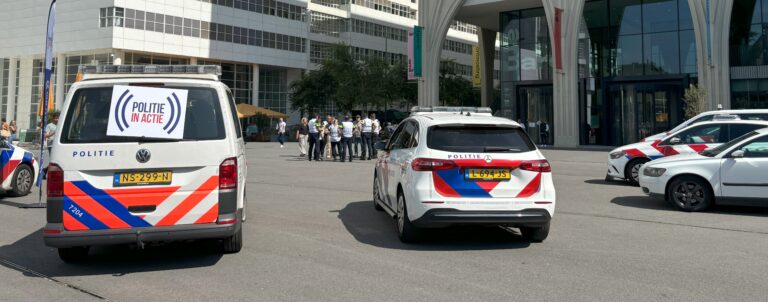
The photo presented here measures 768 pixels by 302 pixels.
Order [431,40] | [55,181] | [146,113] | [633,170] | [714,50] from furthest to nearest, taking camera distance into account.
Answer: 1. [431,40]
2. [714,50]
3. [633,170]
4. [146,113]
5. [55,181]

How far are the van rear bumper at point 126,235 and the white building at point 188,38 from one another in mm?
36847

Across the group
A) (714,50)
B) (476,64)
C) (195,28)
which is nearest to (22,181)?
(714,50)

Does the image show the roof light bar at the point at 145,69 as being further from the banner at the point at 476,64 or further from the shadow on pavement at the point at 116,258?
the banner at the point at 476,64

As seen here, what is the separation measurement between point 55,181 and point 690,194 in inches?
347

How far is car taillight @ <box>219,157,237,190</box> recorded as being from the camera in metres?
5.48

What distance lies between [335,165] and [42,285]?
1412cm

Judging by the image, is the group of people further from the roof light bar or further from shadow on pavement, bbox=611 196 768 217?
the roof light bar

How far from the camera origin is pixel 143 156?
17.3 feet

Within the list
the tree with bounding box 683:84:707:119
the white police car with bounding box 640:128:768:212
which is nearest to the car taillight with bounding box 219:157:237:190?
the white police car with bounding box 640:128:768:212

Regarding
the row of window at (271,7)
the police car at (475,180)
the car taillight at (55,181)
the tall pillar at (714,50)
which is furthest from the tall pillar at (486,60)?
the car taillight at (55,181)

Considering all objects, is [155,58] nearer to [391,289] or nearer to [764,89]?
[764,89]

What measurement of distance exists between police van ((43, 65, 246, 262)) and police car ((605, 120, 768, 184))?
346 inches

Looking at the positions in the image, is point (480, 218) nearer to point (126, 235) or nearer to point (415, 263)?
point (415, 263)

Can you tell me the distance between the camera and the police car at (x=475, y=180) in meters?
6.18
